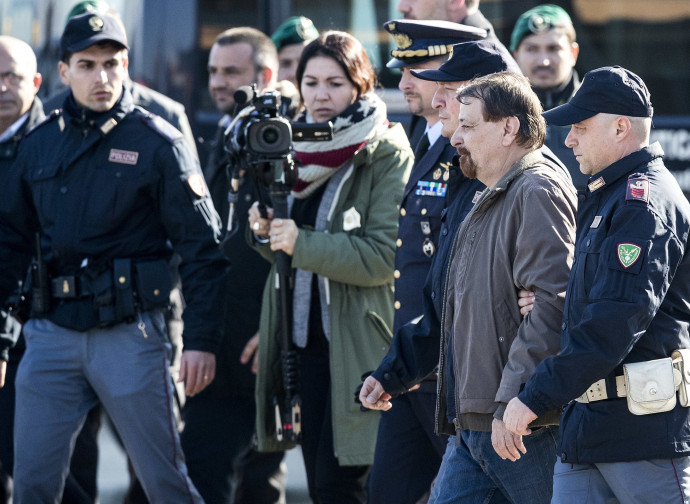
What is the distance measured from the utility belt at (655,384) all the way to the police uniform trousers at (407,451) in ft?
3.69

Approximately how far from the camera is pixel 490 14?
8.39 m

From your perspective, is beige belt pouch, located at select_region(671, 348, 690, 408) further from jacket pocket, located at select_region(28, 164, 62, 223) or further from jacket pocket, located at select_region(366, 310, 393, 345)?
jacket pocket, located at select_region(28, 164, 62, 223)

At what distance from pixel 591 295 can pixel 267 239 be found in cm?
192

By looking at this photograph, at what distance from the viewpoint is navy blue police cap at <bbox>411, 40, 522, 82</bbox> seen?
13.0ft

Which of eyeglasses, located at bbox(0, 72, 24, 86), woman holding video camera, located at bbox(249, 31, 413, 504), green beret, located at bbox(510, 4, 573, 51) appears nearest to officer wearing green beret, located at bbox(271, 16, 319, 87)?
green beret, located at bbox(510, 4, 573, 51)

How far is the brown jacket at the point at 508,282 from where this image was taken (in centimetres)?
329

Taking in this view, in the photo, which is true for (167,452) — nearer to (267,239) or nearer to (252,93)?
(267,239)

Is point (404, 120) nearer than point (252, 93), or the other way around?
point (252, 93)

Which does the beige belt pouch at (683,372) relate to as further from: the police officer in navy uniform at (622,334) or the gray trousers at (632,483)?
the gray trousers at (632,483)

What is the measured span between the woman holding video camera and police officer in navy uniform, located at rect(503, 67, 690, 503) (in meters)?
1.52

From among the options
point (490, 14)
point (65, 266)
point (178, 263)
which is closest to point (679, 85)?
point (490, 14)

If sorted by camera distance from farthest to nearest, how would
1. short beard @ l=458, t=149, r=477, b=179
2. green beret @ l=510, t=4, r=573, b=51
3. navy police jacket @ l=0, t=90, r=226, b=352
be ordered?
1. green beret @ l=510, t=4, r=573, b=51
2. navy police jacket @ l=0, t=90, r=226, b=352
3. short beard @ l=458, t=149, r=477, b=179

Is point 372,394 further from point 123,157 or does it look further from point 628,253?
point 123,157

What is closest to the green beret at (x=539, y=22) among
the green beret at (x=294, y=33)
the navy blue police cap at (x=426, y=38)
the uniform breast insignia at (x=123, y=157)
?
the green beret at (x=294, y=33)
